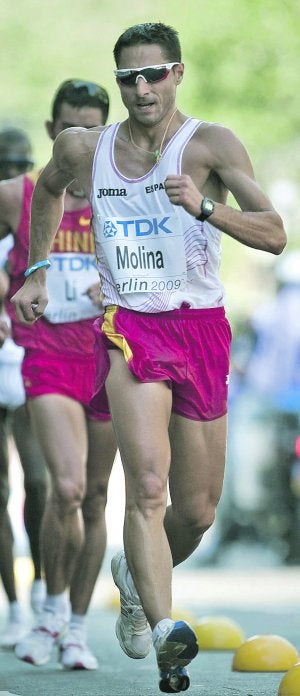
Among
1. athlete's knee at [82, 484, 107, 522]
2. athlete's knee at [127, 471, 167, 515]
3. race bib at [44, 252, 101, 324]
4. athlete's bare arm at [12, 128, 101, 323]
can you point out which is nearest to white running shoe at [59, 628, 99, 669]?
athlete's knee at [82, 484, 107, 522]

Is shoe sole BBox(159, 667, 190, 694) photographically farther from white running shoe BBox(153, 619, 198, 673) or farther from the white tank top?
the white tank top

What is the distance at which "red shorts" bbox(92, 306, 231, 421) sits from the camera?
709 cm

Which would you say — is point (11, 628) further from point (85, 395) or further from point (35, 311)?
point (35, 311)

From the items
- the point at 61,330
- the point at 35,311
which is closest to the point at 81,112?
the point at 61,330

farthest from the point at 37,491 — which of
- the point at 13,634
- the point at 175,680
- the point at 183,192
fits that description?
the point at 183,192

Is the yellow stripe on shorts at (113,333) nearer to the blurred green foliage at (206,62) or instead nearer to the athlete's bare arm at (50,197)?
the athlete's bare arm at (50,197)

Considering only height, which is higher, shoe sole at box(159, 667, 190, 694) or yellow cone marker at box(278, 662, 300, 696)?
shoe sole at box(159, 667, 190, 694)

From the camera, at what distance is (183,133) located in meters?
7.09

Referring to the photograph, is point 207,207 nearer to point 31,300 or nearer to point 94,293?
point 31,300

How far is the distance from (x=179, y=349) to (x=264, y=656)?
1.86 metres

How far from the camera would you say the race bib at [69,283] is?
9125mm

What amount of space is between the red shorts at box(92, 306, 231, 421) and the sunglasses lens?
85cm

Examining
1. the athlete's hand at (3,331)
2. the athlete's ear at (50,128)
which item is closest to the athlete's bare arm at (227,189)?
the athlete's hand at (3,331)

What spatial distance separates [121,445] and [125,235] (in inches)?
31.1
